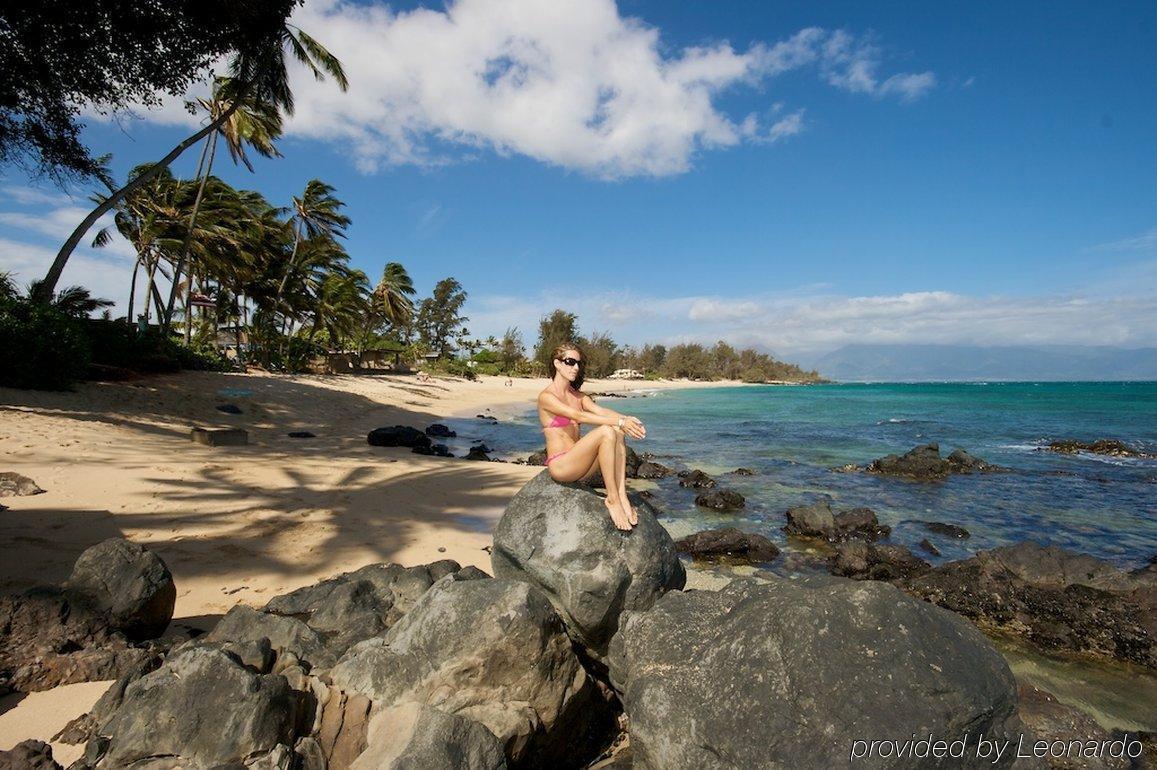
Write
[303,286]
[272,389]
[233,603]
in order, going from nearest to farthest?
1. [233,603]
2. [272,389]
3. [303,286]

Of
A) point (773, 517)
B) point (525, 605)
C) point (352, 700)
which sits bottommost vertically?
point (773, 517)

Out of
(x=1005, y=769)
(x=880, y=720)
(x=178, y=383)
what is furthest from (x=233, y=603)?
(x=178, y=383)

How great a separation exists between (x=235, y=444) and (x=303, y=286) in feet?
104

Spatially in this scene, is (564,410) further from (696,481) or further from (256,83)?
(256,83)

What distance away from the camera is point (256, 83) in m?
22.2

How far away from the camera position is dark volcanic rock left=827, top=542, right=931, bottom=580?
27.6 ft

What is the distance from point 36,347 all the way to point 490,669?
18.5 metres

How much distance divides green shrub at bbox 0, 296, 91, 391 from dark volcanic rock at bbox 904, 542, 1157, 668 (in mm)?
21315

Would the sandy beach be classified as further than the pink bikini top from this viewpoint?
Yes

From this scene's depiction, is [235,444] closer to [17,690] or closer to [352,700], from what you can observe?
[17,690]

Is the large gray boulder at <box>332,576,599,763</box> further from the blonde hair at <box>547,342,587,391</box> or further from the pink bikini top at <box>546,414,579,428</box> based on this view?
the blonde hair at <box>547,342,587,391</box>

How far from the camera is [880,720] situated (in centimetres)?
249

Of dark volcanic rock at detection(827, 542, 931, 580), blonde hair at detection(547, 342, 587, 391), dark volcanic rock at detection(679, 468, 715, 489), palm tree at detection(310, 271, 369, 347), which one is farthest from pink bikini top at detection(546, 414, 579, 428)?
palm tree at detection(310, 271, 369, 347)

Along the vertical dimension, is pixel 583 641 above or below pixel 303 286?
below
